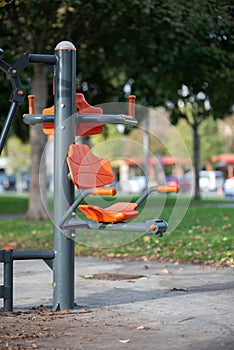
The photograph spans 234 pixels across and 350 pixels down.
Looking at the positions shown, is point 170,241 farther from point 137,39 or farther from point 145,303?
point 137,39

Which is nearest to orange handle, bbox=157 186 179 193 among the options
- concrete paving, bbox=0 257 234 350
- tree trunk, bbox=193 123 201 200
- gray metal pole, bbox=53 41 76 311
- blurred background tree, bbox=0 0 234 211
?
gray metal pole, bbox=53 41 76 311

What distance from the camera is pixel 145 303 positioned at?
713 cm

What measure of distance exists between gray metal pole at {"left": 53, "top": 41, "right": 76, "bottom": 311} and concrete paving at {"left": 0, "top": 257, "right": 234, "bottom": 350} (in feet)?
1.21

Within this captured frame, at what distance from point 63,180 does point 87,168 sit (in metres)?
0.28

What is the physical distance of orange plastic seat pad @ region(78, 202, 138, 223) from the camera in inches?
249

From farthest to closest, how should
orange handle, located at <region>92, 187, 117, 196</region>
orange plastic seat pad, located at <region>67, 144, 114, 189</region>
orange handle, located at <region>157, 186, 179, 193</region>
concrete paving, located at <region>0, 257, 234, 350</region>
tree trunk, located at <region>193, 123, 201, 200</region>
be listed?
1. tree trunk, located at <region>193, 123, 201, 200</region>
2. orange plastic seat pad, located at <region>67, 144, 114, 189</region>
3. orange handle, located at <region>157, 186, 179, 193</region>
4. orange handle, located at <region>92, 187, 117, 196</region>
5. concrete paving, located at <region>0, 257, 234, 350</region>

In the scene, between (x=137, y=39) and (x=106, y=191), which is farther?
(x=137, y=39)

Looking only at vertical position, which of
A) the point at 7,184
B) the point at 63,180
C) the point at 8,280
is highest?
the point at 7,184

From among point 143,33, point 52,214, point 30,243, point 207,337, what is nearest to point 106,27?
point 143,33

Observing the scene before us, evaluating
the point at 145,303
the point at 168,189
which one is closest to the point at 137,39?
the point at 145,303

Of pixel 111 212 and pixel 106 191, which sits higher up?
pixel 106 191

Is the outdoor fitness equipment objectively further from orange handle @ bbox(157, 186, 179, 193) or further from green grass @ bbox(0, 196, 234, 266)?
green grass @ bbox(0, 196, 234, 266)

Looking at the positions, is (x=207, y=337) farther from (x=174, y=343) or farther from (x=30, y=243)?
(x=30, y=243)

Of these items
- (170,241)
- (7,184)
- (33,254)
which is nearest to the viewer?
(33,254)
